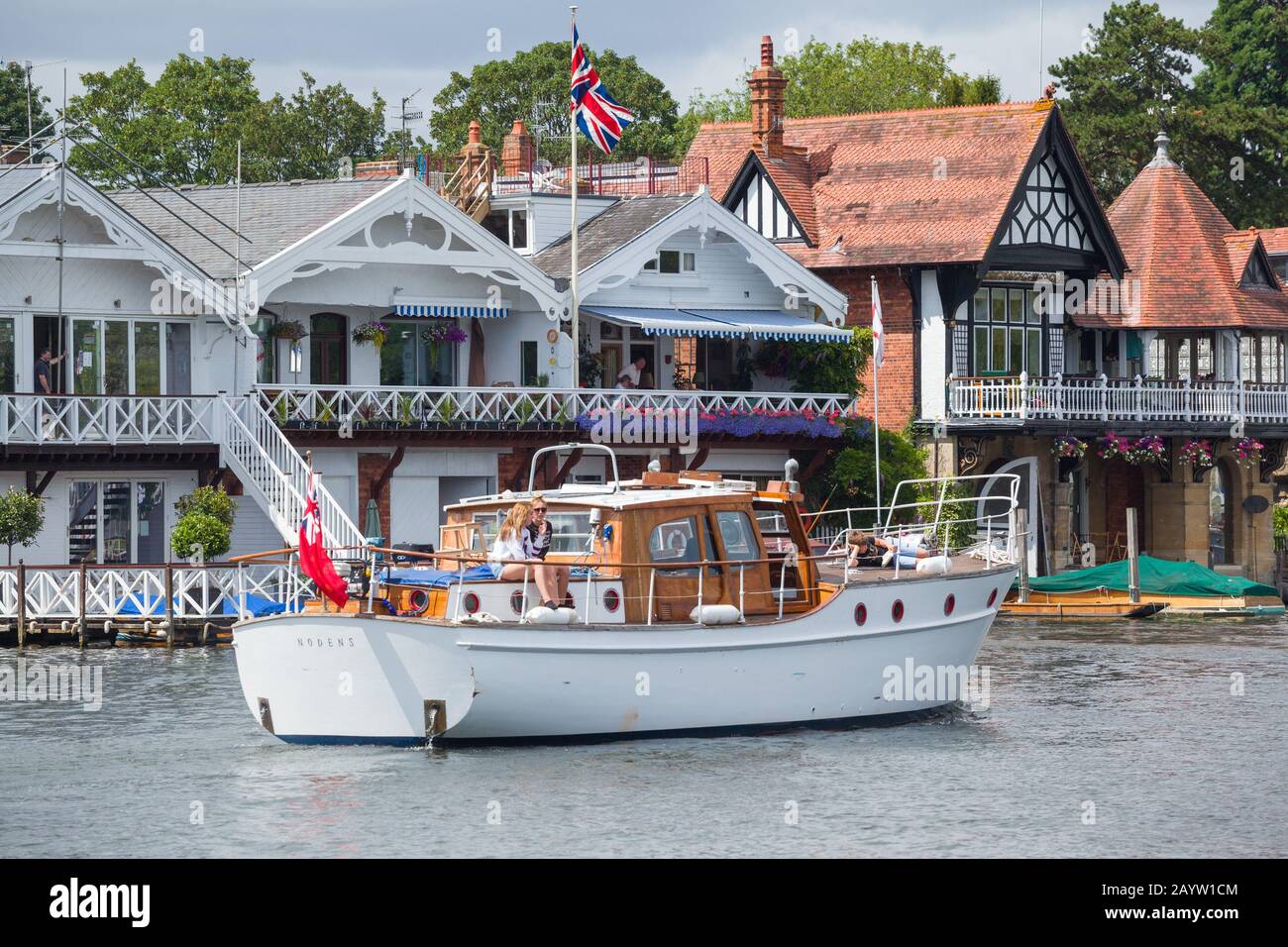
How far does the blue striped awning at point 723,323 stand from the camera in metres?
47.4

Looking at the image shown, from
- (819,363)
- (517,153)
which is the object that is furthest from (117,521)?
(517,153)

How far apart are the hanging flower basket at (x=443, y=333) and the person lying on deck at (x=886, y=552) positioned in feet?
58.0

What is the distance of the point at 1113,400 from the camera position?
5238cm

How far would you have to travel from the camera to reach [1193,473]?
5584cm

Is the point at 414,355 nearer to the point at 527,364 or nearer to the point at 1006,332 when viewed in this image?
the point at 527,364

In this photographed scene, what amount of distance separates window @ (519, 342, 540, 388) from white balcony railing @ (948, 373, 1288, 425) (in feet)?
32.8

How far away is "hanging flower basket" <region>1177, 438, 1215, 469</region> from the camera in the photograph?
53812mm

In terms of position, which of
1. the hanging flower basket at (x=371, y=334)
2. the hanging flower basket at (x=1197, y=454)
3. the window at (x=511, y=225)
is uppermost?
the window at (x=511, y=225)

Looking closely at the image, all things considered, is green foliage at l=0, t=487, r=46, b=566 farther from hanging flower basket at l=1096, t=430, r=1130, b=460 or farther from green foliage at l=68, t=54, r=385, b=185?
green foliage at l=68, t=54, r=385, b=185

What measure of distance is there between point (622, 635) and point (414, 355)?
886 inches

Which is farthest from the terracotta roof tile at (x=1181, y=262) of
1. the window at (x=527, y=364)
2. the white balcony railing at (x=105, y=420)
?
the white balcony railing at (x=105, y=420)

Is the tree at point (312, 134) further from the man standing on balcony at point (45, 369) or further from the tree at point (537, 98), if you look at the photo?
the man standing on balcony at point (45, 369)

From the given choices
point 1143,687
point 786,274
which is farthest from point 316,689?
point 786,274

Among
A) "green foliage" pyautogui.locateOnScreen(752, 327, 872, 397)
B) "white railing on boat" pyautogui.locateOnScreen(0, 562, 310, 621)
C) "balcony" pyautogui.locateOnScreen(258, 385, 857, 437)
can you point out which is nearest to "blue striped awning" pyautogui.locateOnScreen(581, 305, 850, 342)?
"green foliage" pyautogui.locateOnScreen(752, 327, 872, 397)
